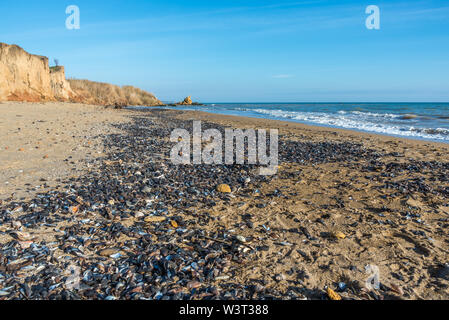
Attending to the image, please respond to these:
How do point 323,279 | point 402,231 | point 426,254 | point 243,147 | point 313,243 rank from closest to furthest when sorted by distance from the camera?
point 323,279 → point 426,254 → point 313,243 → point 402,231 → point 243,147

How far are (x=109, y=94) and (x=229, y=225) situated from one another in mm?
52749

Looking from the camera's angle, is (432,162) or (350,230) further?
(432,162)

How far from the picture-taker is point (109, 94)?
51.1 metres

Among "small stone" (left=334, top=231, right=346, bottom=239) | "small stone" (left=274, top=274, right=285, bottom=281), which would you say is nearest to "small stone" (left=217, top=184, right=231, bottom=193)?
"small stone" (left=334, top=231, right=346, bottom=239)

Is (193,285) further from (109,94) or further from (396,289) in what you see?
(109,94)

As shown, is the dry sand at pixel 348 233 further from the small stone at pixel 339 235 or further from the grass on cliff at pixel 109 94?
the grass on cliff at pixel 109 94

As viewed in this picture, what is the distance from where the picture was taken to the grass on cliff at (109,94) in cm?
4584

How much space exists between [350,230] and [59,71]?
4008 centimetres

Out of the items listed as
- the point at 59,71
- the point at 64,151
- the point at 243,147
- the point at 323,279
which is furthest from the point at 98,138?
the point at 59,71

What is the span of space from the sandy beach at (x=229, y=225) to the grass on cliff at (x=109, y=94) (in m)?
40.8

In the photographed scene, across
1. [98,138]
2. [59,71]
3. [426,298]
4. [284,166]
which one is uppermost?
[59,71]

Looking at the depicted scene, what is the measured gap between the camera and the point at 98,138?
1141 cm

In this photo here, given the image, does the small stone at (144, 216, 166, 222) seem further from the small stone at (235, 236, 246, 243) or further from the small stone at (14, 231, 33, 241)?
the small stone at (14, 231, 33, 241)
